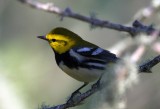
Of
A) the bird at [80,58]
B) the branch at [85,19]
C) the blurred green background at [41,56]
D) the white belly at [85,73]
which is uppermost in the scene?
the blurred green background at [41,56]

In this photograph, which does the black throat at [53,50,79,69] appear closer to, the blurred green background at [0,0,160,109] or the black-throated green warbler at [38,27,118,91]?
the black-throated green warbler at [38,27,118,91]

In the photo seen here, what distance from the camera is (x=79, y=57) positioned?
360 centimetres

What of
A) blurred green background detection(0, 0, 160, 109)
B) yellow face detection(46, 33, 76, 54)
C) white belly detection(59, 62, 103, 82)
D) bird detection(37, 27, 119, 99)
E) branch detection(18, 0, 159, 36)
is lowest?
branch detection(18, 0, 159, 36)

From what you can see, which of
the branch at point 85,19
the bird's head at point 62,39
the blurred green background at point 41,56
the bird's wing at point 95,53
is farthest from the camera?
the blurred green background at point 41,56

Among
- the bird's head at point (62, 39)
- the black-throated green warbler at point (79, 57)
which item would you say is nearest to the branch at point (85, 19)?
the black-throated green warbler at point (79, 57)

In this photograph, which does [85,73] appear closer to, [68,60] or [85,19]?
[68,60]

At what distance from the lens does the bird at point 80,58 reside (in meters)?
3.51

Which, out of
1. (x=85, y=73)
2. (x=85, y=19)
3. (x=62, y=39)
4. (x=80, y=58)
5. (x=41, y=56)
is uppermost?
(x=41, y=56)

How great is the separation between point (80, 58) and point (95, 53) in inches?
4.7

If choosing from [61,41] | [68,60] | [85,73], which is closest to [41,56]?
[61,41]

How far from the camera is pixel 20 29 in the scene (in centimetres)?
756

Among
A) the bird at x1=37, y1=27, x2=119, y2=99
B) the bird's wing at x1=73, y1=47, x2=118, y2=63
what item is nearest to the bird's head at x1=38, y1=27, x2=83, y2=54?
the bird at x1=37, y1=27, x2=119, y2=99

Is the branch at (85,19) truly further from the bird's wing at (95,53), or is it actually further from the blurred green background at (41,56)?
the blurred green background at (41,56)

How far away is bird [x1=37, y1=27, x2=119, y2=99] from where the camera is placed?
3.51 meters
